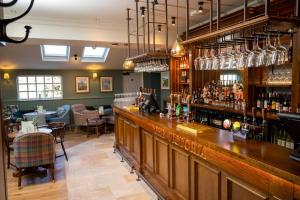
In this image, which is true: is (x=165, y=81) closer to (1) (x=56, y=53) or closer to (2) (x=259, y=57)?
(1) (x=56, y=53)

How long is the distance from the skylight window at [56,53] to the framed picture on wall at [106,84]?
2.26 meters

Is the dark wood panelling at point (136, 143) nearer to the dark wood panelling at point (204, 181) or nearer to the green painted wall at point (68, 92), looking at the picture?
the dark wood panelling at point (204, 181)

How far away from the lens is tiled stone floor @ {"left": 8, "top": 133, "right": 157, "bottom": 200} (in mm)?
3771

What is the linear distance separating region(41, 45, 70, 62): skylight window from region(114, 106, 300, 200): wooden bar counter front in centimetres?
643

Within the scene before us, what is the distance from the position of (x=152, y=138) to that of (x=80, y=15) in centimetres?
297

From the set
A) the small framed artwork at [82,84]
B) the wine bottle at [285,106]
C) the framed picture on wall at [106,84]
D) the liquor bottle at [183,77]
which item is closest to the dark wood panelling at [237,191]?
the wine bottle at [285,106]

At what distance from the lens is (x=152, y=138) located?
12.1 ft

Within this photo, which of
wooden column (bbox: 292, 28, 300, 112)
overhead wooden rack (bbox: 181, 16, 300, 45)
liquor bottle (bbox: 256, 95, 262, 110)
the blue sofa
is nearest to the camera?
overhead wooden rack (bbox: 181, 16, 300, 45)

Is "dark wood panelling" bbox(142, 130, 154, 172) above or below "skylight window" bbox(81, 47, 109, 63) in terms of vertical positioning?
below

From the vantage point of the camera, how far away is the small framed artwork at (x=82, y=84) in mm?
11125

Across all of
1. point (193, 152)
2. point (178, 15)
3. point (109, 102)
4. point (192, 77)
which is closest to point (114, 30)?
point (178, 15)

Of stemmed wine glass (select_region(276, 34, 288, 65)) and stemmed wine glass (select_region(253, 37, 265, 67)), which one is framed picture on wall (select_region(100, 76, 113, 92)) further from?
stemmed wine glass (select_region(276, 34, 288, 65))

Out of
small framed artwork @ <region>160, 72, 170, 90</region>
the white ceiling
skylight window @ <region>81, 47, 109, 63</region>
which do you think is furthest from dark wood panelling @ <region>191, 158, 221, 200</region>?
skylight window @ <region>81, 47, 109, 63</region>

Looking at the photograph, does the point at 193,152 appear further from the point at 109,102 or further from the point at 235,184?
the point at 109,102
